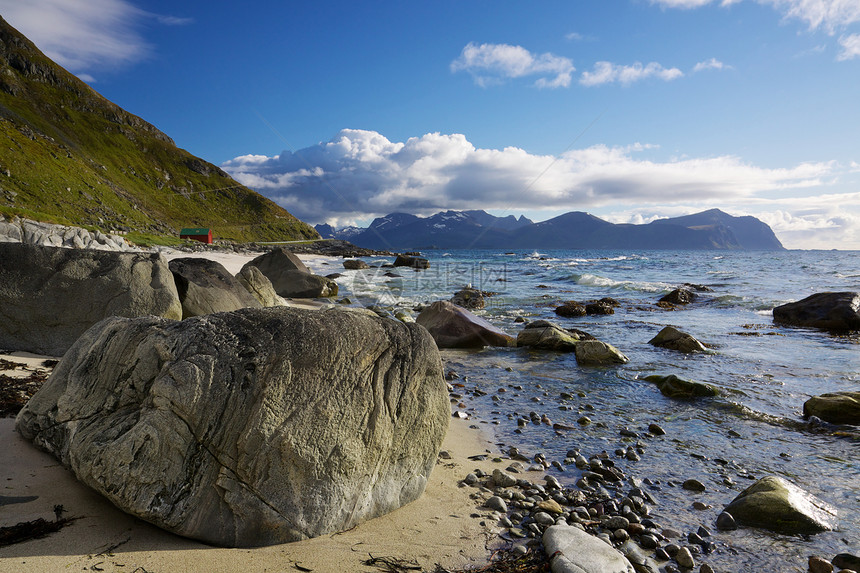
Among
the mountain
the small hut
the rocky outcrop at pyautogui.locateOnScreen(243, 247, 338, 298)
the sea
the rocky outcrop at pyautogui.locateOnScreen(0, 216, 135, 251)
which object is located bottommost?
the sea

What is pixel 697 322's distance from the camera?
62.9 feet

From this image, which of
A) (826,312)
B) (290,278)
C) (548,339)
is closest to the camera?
(548,339)

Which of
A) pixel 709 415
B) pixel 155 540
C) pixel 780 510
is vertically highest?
pixel 155 540

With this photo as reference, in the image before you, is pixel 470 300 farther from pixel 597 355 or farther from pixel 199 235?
pixel 199 235

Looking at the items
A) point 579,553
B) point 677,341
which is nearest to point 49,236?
point 677,341

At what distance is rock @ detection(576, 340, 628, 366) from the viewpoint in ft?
40.0

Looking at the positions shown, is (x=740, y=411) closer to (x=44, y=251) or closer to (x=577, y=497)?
(x=577, y=497)

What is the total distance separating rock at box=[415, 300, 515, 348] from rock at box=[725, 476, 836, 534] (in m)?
9.35

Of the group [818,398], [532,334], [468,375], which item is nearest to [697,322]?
[532,334]

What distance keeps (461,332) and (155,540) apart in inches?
444

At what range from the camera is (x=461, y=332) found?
14461mm

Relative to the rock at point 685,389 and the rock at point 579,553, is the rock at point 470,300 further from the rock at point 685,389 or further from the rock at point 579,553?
the rock at point 579,553

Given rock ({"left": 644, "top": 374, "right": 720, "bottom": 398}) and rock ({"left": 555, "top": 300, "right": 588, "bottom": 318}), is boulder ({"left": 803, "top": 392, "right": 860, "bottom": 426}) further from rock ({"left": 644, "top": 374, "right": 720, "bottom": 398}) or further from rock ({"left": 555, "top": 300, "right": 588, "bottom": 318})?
rock ({"left": 555, "top": 300, "right": 588, "bottom": 318})

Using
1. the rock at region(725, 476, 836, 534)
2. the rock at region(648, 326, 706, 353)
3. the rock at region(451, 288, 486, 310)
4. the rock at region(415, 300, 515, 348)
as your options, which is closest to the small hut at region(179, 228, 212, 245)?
the rock at region(451, 288, 486, 310)
